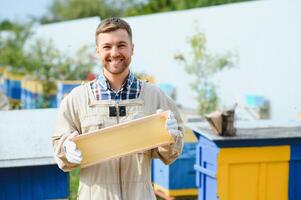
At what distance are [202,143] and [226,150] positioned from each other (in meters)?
0.33

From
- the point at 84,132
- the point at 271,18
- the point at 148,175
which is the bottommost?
the point at 148,175

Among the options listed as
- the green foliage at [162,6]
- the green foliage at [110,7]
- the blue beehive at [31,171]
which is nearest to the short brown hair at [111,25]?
the blue beehive at [31,171]

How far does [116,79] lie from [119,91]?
49 millimetres

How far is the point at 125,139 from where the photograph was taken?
2.34 meters

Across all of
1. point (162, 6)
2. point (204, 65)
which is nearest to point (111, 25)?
point (204, 65)

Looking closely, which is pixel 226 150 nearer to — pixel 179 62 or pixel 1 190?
pixel 1 190

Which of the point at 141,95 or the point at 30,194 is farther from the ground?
the point at 141,95

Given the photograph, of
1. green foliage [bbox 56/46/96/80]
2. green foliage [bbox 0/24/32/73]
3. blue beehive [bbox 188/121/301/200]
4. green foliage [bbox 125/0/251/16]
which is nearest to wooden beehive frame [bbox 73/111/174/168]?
blue beehive [bbox 188/121/301/200]

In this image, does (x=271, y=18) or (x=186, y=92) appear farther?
(x=186, y=92)

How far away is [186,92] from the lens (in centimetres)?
1312

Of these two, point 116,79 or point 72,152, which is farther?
point 116,79

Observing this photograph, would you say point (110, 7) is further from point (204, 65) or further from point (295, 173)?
point (295, 173)

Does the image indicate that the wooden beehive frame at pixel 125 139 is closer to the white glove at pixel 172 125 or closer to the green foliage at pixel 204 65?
the white glove at pixel 172 125

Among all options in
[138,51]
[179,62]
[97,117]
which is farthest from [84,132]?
[138,51]
